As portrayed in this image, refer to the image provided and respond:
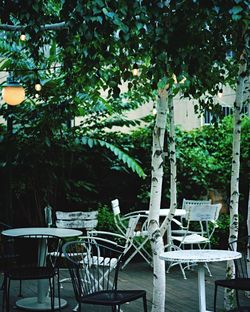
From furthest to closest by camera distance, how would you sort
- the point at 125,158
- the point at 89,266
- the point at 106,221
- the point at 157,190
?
the point at 106,221, the point at 125,158, the point at 89,266, the point at 157,190

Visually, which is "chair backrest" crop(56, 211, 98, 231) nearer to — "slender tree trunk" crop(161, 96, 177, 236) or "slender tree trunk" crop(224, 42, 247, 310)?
"slender tree trunk" crop(161, 96, 177, 236)

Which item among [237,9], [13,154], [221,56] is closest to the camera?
[237,9]

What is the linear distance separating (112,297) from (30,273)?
168cm

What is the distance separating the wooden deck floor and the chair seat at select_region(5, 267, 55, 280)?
2.95ft

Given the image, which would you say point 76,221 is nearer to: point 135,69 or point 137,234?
point 137,234

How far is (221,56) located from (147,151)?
7032mm

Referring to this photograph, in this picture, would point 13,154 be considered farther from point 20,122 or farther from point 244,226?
point 244,226

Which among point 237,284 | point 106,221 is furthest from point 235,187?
point 106,221

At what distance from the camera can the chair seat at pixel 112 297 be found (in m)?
5.88

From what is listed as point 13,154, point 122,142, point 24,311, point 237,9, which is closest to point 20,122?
point 13,154

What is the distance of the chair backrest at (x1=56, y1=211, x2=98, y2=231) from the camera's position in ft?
30.5

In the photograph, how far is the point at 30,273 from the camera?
24.5ft

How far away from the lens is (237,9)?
548cm

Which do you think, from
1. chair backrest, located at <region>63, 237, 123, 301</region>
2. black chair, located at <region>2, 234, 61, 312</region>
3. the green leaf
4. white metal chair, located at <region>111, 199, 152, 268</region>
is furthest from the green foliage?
black chair, located at <region>2, 234, 61, 312</region>
